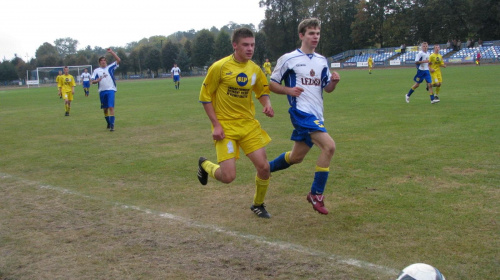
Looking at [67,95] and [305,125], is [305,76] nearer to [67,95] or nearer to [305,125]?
[305,125]

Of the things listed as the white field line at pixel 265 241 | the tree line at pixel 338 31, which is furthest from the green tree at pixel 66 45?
the white field line at pixel 265 241

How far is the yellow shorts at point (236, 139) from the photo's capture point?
513 cm

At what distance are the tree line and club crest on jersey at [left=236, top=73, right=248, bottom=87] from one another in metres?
67.2

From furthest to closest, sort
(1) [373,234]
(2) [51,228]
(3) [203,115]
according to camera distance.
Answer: (3) [203,115], (2) [51,228], (1) [373,234]

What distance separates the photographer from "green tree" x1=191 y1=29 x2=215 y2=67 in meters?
91.3

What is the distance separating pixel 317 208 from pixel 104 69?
32.6 ft

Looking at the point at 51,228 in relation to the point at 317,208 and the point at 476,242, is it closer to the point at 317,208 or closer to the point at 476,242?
the point at 317,208

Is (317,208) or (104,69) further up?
(104,69)

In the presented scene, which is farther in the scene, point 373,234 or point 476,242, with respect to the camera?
point 373,234

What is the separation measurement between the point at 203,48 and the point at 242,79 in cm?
8848

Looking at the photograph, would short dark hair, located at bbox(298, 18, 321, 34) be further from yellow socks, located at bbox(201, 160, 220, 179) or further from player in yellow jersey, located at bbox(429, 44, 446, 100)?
player in yellow jersey, located at bbox(429, 44, 446, 100)

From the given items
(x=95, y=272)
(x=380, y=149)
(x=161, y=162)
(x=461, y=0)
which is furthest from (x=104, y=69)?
(x=461, y=0)

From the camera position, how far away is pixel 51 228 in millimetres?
4961

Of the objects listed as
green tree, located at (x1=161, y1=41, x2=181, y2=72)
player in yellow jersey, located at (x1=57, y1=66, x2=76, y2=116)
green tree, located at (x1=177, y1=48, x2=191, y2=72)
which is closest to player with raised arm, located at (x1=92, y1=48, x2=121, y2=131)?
player in yellow jersey, located at (x1=57, y1=66, x2=76, y2=116)
